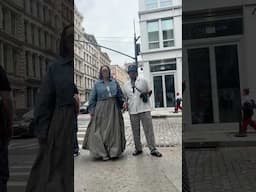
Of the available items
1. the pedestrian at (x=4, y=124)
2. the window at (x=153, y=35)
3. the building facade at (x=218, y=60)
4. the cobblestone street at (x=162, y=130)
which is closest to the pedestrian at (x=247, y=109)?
Result: the building facade at (x=218, y=60)

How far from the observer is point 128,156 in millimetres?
1126

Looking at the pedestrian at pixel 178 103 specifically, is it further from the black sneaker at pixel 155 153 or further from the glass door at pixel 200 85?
the glass door at pixel 200 85

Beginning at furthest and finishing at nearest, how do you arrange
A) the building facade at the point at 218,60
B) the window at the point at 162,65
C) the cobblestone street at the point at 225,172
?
1. the cobblestone street at the point at 225,172
2. the building facade at the point at 218,60
3. the window at the point at 162,65

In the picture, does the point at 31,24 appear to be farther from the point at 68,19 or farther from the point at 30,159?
the point at 30,159

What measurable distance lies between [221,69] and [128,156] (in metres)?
0.91

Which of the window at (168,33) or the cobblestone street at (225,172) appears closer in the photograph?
the window at (168,33)

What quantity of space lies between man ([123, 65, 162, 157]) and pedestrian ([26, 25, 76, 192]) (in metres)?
0.20

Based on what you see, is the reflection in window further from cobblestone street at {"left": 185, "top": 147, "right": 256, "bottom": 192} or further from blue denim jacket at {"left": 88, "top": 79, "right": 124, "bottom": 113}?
cobblestone street at {"left": 185, "top": 147, "right": 256, "bottom": 192}

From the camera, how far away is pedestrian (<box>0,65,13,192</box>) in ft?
2.86

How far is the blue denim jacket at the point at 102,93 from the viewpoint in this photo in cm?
108

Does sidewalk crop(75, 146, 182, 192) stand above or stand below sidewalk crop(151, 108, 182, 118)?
below

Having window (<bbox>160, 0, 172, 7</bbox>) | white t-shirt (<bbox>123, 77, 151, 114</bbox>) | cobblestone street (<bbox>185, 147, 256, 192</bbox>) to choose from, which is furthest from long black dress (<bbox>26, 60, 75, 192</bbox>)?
cobblestone street (<bbox>185, 147, 256, 192</bbox>)

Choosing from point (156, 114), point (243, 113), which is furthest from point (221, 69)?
point (156, 114)

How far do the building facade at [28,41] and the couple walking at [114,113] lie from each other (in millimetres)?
206
